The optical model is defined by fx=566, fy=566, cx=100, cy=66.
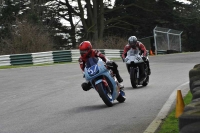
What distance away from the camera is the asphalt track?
894 cm

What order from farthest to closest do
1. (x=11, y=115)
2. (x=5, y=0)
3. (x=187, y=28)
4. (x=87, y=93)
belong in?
(x=187, y=28) < (x=5, y=0) < (x=87, y=93) < (x=11, y=115)

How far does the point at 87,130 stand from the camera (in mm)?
8594

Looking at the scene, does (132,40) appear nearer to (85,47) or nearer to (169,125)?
(85,47)

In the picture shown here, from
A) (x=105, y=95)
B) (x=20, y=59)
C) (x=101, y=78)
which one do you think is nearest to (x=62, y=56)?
(x=20, y=59)

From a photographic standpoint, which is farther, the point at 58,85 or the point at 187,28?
the point at 187,28

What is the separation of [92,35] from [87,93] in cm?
3737

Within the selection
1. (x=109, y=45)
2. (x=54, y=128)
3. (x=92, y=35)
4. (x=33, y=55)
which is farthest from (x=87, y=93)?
(x=92, y=35)

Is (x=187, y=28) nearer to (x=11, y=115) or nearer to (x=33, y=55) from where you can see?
(x=33, y=55)

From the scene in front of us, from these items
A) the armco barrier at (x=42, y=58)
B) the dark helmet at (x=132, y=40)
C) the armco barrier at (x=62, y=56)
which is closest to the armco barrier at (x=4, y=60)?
the armco barrier at (x=42, y=58)

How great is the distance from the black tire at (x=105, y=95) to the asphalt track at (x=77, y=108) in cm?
15

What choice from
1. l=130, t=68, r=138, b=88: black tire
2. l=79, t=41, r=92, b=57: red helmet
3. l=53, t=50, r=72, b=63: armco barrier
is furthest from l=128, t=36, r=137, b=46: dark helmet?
l=53, t=50, r=72, b=63: armco barrier

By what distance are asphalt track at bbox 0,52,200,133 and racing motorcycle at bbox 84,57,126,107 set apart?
0.84 feet

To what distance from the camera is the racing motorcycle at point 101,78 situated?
37.0 feet

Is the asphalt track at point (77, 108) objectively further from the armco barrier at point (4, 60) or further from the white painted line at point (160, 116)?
the armco barrier at point (4, 60)
